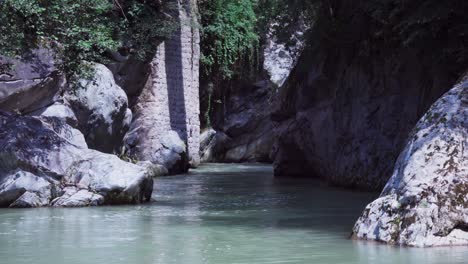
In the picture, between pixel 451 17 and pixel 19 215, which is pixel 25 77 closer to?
pixel 19 215

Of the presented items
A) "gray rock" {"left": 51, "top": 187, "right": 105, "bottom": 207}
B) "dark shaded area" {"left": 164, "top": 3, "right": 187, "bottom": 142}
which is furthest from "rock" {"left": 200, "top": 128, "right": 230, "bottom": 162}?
"gray rock" {"left": 51, "top": 187, "right": 105, "bottom": 207}

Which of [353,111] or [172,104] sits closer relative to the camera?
[353,111]

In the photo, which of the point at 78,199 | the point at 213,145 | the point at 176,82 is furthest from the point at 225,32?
the point at 78,199

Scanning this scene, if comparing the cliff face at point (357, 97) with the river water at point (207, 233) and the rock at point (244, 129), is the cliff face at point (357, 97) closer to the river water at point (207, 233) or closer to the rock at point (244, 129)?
the river water at point (207, 233)

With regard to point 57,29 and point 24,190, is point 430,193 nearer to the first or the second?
point 24,190

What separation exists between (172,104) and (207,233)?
13797mm

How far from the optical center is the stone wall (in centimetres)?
2041

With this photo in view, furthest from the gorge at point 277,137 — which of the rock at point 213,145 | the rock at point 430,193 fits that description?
the rock at point 213,145

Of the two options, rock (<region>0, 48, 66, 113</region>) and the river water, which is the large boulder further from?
rock (<region>0, 48, 66, 113</region>)

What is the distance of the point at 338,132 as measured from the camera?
15445mm

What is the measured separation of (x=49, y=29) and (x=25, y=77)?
2426mm

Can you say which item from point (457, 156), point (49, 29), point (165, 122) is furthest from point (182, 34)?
point (457, 156)

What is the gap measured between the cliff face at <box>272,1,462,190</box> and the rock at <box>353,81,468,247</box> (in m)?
4.46

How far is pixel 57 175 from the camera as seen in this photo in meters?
11.5
